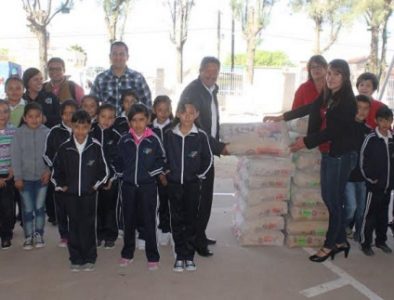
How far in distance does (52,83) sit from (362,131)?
132 inches

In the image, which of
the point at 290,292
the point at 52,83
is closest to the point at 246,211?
the point at 290,292

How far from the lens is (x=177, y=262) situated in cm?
407

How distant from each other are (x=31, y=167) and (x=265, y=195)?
2217 mm

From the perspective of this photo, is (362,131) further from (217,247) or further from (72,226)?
(72,226)

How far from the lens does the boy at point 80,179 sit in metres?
3.92

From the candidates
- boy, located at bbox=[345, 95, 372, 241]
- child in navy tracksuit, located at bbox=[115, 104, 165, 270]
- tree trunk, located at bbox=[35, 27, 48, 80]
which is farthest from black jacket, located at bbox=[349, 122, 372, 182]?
tree trunk, located at bbox=[35, 27, 48, 80]

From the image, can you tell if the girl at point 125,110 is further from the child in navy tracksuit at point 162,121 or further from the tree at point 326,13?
the tree at point 326,13

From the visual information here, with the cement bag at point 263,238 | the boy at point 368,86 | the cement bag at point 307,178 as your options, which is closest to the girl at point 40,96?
the cement bag at point 263,238

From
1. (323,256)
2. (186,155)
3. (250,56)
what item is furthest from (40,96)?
(250,56)

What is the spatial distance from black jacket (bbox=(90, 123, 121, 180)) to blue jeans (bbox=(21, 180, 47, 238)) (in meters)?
0.70

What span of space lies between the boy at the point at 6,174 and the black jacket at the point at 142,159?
1152mm

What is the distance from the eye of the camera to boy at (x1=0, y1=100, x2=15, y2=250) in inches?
170

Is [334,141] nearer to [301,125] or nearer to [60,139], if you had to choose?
[301,125]

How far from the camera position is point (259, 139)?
4.43 meters
